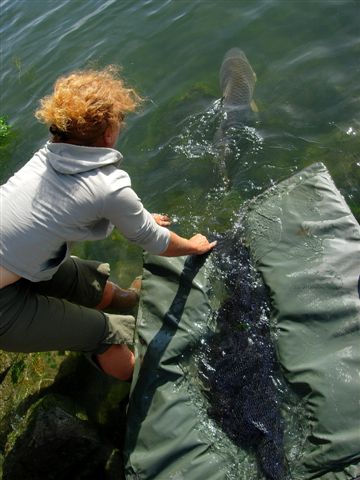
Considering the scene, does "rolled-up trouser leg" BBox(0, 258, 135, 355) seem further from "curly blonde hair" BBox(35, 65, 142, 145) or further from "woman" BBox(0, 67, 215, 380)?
"curly blonde hair" BBox(35, 65, 142, 145)

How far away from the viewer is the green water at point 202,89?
5.16m

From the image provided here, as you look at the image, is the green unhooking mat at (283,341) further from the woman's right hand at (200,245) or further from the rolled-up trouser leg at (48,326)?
the rolled-up trouser leg at (48,326)

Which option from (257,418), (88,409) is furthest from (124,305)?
(257,418)

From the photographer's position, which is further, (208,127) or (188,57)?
(188,57)

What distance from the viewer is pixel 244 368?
3373mm

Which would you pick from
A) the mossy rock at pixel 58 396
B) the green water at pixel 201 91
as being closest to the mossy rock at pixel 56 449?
the mossy rock at pixel 58 396

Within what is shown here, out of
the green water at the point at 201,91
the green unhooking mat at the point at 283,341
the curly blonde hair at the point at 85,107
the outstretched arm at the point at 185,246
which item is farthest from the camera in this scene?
the green water at the point at 201,91

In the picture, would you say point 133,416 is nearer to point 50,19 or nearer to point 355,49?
point 355,49

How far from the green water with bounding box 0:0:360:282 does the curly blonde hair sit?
2105 mm

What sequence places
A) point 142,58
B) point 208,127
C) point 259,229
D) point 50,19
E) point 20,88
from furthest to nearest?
1. point 50,19
2. point 20,88
3. point 142,58
4. point 208,127
5. point 259,229

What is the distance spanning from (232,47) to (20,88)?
3.66 meters

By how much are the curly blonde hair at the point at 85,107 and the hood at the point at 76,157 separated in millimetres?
81

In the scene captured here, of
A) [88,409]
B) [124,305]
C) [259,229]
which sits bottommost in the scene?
[88,409]

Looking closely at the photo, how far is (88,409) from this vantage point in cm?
398
